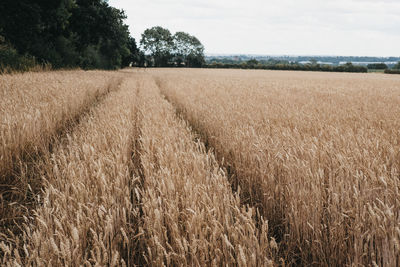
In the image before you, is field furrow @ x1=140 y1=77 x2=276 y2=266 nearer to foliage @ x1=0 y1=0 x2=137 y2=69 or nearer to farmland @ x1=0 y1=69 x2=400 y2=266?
farmland @ x1=0 y1=69 x2=400 y2=266

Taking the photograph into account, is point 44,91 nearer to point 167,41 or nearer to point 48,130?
point 48,130

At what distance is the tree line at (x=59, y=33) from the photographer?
15.9 meters

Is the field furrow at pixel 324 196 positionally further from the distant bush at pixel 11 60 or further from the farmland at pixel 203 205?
the distant bush at pixel 11 60

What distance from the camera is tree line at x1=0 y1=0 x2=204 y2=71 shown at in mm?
15938

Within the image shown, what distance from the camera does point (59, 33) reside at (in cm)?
2472

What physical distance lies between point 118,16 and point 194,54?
75170mm

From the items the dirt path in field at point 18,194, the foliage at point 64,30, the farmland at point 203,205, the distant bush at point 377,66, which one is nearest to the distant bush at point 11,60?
the foliage at point 64,30

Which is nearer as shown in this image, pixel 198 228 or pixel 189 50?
pixel 198 228

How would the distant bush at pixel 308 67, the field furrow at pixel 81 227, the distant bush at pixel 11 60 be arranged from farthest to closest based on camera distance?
the distant bush at pixel 308 67 → the distant bush at pixel 11 60 → the field furrow at pixel 81 227

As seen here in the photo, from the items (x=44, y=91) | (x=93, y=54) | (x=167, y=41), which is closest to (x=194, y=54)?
(x=167, y=41)

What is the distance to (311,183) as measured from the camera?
197cm

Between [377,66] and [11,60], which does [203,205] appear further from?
[377,66]

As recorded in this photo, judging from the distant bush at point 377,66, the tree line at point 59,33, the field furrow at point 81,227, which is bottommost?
the field furrow at point 81,227

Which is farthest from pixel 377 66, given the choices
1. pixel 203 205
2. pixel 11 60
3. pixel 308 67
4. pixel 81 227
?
pixel 81 227
